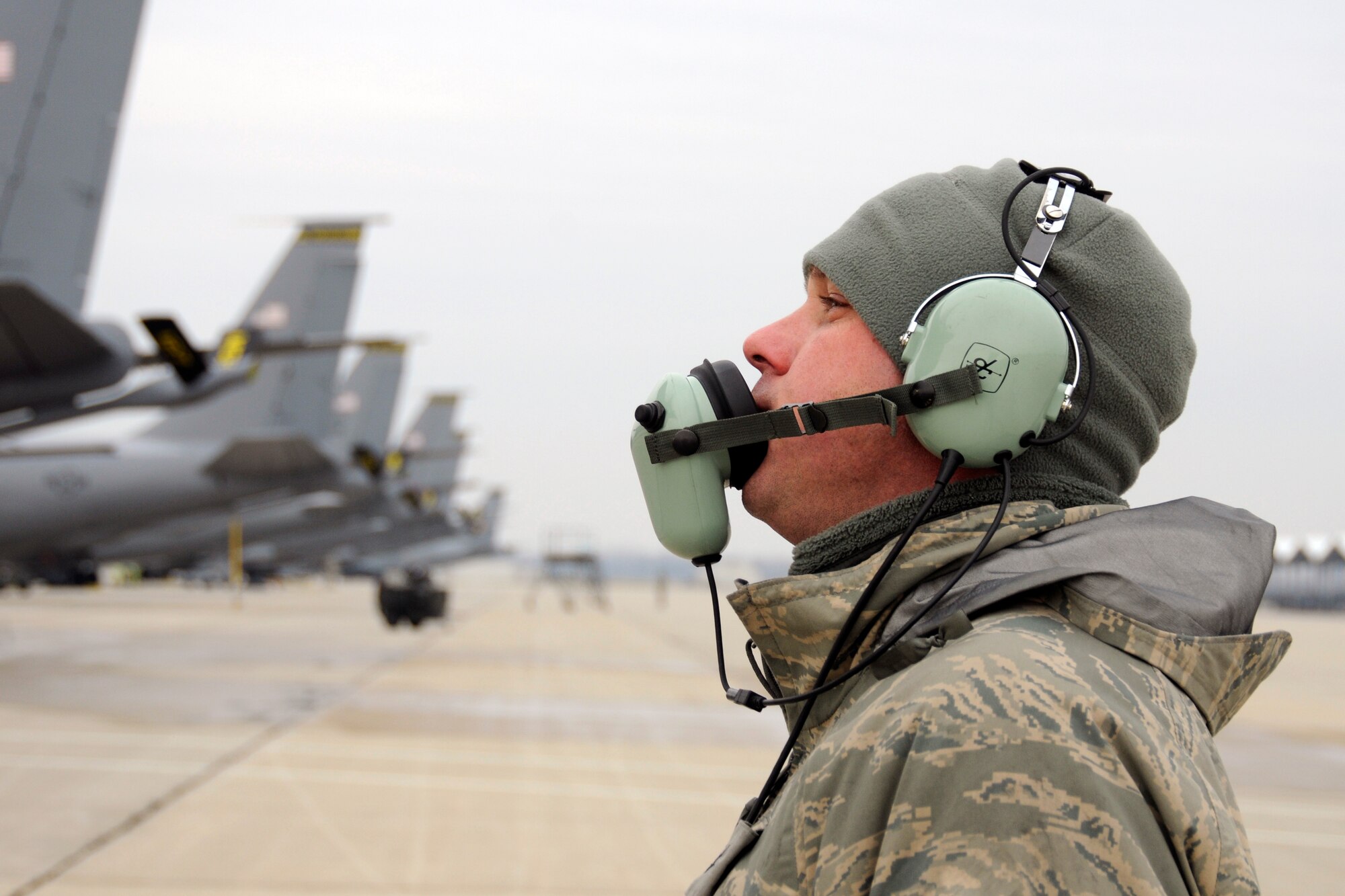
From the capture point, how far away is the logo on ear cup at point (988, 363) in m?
1.24

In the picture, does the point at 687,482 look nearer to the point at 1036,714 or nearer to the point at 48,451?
the point at 1036,714

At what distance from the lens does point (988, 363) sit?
4.13ft

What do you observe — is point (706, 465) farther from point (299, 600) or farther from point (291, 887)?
point (299, 600)

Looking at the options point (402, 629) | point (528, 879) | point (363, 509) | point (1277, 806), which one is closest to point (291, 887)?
point (528, 879)

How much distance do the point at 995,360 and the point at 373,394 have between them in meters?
41.4

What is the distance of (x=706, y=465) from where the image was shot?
1418mm

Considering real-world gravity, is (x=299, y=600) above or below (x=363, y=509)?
below

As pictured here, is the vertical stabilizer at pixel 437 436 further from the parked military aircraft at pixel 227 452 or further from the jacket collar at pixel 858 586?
the jacket collar at pixel 858 586

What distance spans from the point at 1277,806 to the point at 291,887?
22.2ft

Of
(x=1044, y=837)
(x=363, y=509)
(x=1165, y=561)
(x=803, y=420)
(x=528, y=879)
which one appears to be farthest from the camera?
(x=363, y=509)

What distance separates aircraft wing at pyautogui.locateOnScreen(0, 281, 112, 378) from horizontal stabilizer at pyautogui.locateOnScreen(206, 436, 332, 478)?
12870 mm

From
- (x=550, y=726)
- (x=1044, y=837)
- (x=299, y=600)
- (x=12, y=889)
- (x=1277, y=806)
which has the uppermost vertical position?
(x=1044, y=837)

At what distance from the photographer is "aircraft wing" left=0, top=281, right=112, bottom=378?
11.2 meters

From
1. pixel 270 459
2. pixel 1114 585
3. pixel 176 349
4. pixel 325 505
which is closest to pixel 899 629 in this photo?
pixel 1114 585
